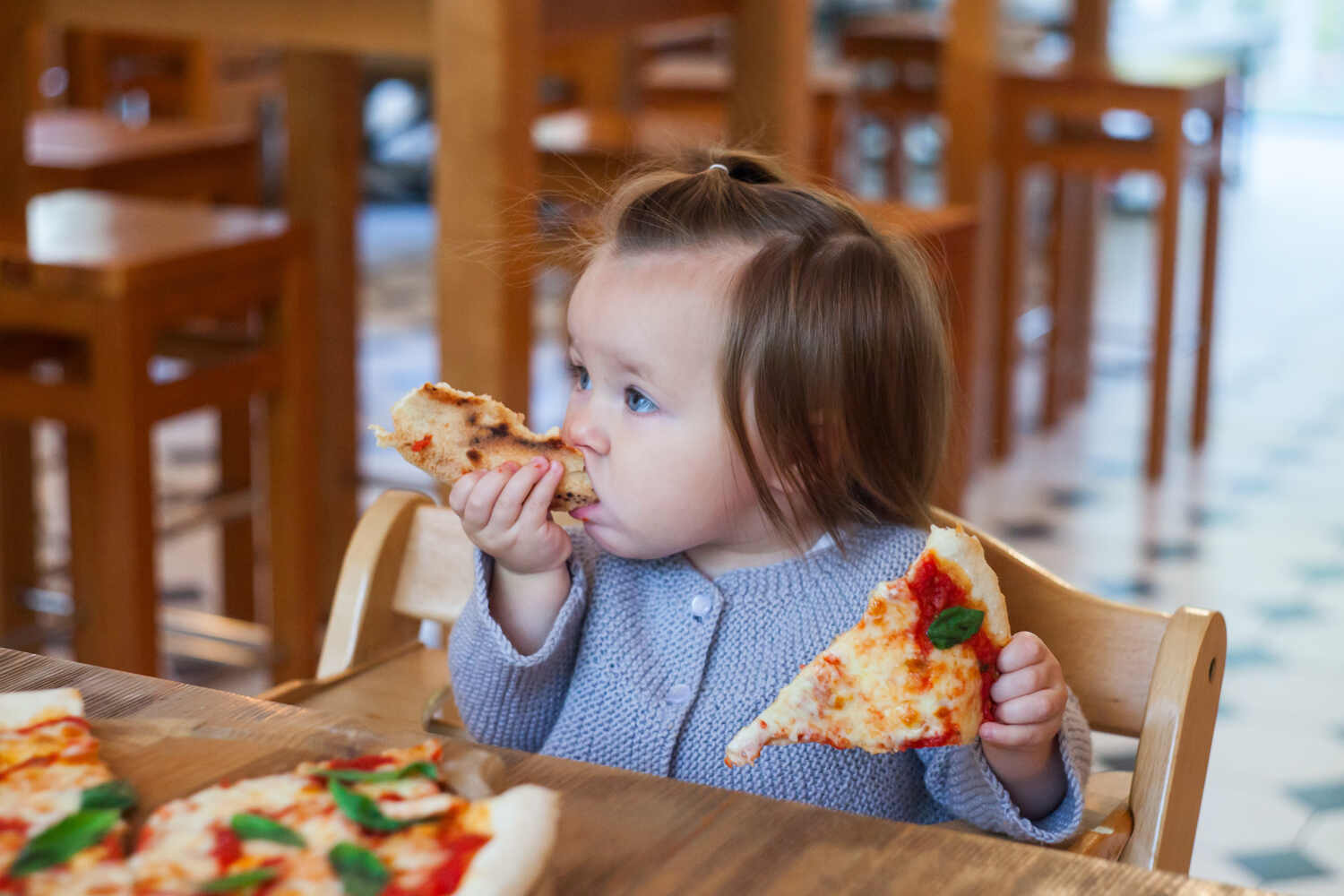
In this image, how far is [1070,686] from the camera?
1.18 m

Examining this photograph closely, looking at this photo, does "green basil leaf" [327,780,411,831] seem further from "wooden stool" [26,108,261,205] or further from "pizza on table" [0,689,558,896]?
"wooden stool" [26,108,261,205]

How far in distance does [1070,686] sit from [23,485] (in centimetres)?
203

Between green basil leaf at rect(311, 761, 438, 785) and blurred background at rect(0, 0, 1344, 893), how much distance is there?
76cm

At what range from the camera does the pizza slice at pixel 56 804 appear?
0.60m

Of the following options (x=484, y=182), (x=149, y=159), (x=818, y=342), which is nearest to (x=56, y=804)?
(x=818, y=342)

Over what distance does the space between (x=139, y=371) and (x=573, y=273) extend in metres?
0.94

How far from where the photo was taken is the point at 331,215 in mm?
2801

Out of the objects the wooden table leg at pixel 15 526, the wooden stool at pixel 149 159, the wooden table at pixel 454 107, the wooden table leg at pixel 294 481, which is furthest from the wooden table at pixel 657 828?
the wooden stool at pixel 149 159

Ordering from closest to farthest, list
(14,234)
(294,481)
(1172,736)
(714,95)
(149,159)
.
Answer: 1. (1172,736)
2. (14,234)
3. (294,481)
4. (149,159)
5. (714,95)

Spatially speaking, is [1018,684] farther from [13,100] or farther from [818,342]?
[13,100]

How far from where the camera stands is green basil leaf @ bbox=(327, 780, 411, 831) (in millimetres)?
638

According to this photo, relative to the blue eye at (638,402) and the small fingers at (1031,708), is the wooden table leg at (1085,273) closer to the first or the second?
the blue eye at (638,402)

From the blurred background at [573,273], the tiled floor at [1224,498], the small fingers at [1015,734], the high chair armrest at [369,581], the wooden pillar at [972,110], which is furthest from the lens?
the wooden pillar at [972,110]

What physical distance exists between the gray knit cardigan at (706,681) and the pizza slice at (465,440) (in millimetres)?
84
